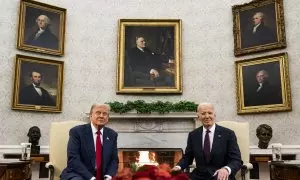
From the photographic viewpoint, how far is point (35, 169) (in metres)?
6.60

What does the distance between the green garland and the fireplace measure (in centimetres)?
11

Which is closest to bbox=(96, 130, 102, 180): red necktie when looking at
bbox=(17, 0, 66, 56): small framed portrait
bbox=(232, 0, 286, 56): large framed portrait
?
bbox=(17, 0, 66, 56): small framed portrait

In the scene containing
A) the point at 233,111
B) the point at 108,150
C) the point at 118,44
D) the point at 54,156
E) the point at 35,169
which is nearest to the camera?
the point at 108,150

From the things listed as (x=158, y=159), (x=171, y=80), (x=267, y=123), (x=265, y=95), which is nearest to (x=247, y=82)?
(x=265, y=95)

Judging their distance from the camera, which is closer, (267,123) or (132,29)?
(267,123)

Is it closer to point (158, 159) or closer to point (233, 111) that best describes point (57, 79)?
point (158, 159)

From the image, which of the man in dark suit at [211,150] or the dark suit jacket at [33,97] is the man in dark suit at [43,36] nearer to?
the dark suit jacket at [33,97]

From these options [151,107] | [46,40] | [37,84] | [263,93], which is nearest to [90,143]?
[151,107]

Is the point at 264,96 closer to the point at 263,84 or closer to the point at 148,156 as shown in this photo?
the point at 263,84

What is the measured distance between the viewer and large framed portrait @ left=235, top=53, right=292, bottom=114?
21.2 feet

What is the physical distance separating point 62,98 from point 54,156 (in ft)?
10.3

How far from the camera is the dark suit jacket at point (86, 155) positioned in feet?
11.2

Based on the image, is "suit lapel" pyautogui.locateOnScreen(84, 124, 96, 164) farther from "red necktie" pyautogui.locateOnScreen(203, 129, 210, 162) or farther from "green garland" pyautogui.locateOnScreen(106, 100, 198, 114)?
"green garland" pyautogui.locateOnScreen(106, 100, 198, 114)

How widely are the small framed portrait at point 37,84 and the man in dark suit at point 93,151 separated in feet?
11.5
